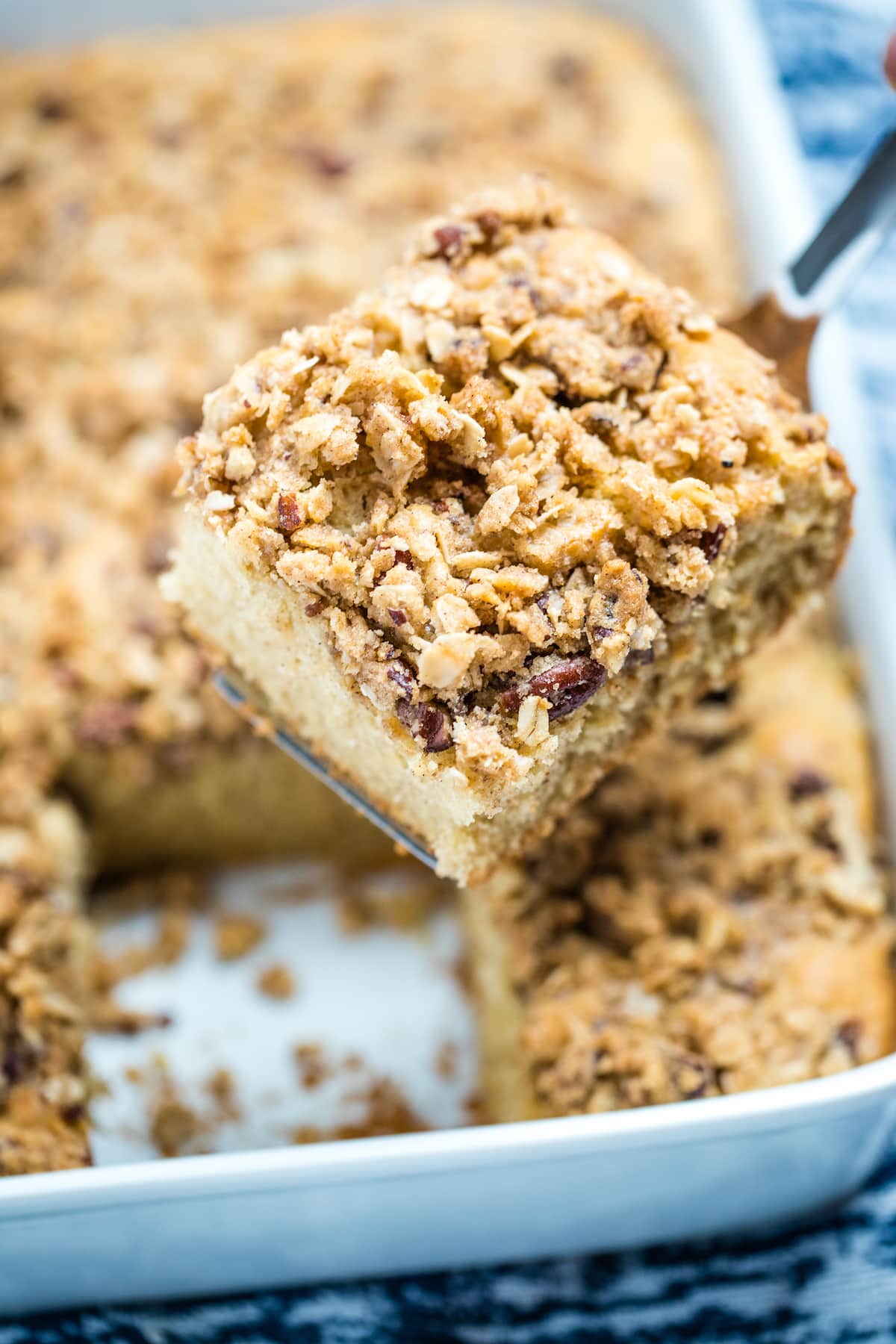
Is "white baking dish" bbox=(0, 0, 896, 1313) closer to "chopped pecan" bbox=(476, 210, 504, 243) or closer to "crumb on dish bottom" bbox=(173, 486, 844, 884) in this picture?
"crumb on dish bottom" bbox=(173, 486, 844, 884)

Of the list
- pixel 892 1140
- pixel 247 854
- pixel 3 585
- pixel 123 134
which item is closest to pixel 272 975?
pixel 247 854

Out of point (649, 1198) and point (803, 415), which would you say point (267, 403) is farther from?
point (649, 1198)

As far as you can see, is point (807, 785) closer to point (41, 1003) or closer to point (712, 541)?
point (712, 541)

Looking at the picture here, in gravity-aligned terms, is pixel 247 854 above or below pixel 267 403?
below

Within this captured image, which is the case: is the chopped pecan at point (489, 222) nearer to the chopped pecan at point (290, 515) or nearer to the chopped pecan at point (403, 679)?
the chopped pecan at point (290, 515)

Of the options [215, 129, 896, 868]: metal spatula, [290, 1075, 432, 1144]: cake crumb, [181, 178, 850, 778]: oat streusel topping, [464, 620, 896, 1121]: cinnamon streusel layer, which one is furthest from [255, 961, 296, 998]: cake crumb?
[181, 178, 850, 778]: oat streusel topping
